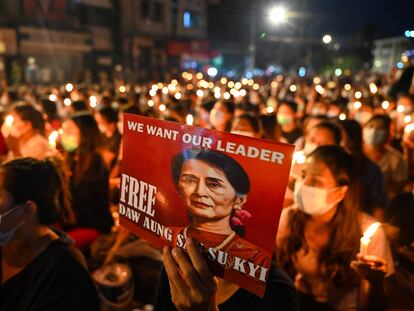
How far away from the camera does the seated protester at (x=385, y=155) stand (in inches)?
212

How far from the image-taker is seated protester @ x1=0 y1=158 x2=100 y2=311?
2221mm

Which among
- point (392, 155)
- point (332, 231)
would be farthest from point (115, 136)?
point (332, 231)

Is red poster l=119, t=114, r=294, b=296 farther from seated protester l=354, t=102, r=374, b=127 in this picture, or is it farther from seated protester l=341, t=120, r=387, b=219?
seated protester l=354, t=102, r=374, b=127

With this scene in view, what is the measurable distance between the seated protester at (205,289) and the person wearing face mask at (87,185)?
2.74 metres

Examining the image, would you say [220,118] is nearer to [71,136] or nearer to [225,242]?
[71,136]

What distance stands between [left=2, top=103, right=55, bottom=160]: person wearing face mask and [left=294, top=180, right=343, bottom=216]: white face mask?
358 centimetres

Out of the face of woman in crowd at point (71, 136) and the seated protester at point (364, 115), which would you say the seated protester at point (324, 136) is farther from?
the seated protester at point (364, 115)

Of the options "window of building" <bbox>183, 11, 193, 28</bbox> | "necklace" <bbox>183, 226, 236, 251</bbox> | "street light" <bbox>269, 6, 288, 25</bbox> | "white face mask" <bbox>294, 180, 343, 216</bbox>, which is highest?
"window of building" <bbox>183, 11, 193, 28</bbox>

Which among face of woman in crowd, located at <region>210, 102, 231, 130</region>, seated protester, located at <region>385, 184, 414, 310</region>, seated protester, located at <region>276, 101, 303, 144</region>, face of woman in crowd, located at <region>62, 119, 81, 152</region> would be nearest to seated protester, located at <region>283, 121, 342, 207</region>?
seated protester, located at <region>385, 184, 414, 310</region>

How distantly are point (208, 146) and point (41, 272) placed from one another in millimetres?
1303

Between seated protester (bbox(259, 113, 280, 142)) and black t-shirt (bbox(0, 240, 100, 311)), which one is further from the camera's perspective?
seated protester (bbox(259, 113, 280, 142))

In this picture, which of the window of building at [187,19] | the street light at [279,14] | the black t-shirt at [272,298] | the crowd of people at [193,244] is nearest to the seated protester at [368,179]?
the crowd of people at [193,244]

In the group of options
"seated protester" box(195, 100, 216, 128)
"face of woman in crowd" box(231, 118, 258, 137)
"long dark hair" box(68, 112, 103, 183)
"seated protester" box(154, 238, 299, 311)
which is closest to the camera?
"seated protester" box(154, 238, 299, 311)

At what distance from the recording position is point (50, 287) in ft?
7.25
